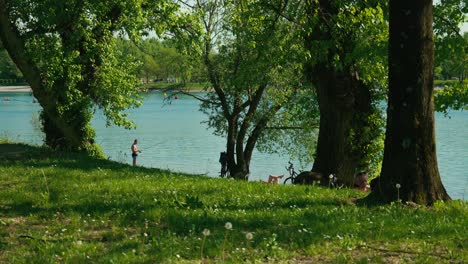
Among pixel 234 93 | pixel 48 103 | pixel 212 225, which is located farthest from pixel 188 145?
pixel 212 225

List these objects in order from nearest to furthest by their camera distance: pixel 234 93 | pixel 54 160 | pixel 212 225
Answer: pixel 212 225 → pixel 54 160 → pixel 234 93

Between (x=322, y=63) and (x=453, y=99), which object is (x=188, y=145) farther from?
(x=322, y=63)

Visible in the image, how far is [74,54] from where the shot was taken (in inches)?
779

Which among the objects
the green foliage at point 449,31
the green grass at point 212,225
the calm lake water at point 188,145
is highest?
the green foliage at point 449,31

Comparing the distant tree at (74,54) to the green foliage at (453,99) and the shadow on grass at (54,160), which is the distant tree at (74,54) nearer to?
the shadow on grass at (54,160)

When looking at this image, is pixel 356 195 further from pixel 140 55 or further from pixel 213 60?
pixel 213 60

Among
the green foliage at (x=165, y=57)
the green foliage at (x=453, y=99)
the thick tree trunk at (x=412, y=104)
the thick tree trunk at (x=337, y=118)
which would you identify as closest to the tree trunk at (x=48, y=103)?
the green foliage at (x=165, y=57)

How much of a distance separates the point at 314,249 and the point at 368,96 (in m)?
12.4

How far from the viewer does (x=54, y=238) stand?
7027 mm

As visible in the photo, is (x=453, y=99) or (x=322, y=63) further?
(x=453, y=99)

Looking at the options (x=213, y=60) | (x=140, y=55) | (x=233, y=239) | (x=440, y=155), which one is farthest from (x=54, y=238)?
(x=440, y=155)

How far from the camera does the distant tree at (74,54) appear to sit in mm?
18312

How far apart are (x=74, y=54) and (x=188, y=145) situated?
35563 millimetres

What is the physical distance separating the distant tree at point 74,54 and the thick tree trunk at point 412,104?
1097cm
